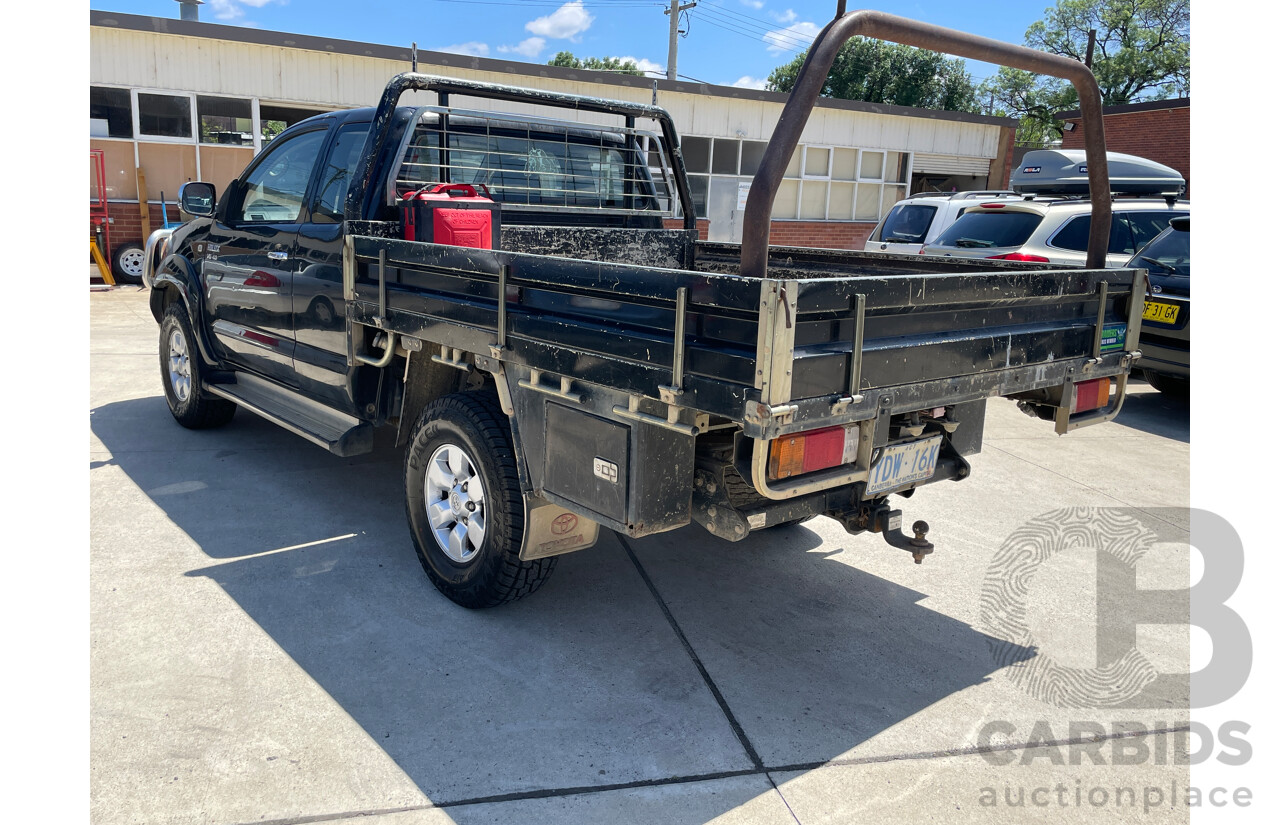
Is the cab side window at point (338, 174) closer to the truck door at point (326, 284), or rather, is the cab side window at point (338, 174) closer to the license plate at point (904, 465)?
the truck door at point (326, 284)

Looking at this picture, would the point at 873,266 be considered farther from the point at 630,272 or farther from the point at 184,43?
the point at 184,43

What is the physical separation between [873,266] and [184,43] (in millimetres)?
13641

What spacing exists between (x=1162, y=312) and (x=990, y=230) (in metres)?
1.96

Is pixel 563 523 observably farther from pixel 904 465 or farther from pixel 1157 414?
pixel 1157 414

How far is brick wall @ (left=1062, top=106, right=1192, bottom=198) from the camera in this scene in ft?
68.8

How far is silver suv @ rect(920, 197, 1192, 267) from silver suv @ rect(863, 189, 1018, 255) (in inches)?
38.6

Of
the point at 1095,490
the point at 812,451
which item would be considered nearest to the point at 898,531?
the point at 812,451

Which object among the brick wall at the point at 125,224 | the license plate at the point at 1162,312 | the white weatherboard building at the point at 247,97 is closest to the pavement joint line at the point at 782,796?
the license plate at the point at 1162,312

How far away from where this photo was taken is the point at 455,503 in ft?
12.6

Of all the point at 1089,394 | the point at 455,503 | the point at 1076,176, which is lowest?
the point at 455,503

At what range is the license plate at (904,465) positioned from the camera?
316 centimetres

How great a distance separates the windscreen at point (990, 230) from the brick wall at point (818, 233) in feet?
35.0

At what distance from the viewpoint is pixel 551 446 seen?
10.6 ft

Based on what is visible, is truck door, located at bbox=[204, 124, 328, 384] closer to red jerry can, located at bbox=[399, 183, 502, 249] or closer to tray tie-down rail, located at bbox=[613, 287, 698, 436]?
red jerry can, located at bbox=[399, 183, 502, 249]
